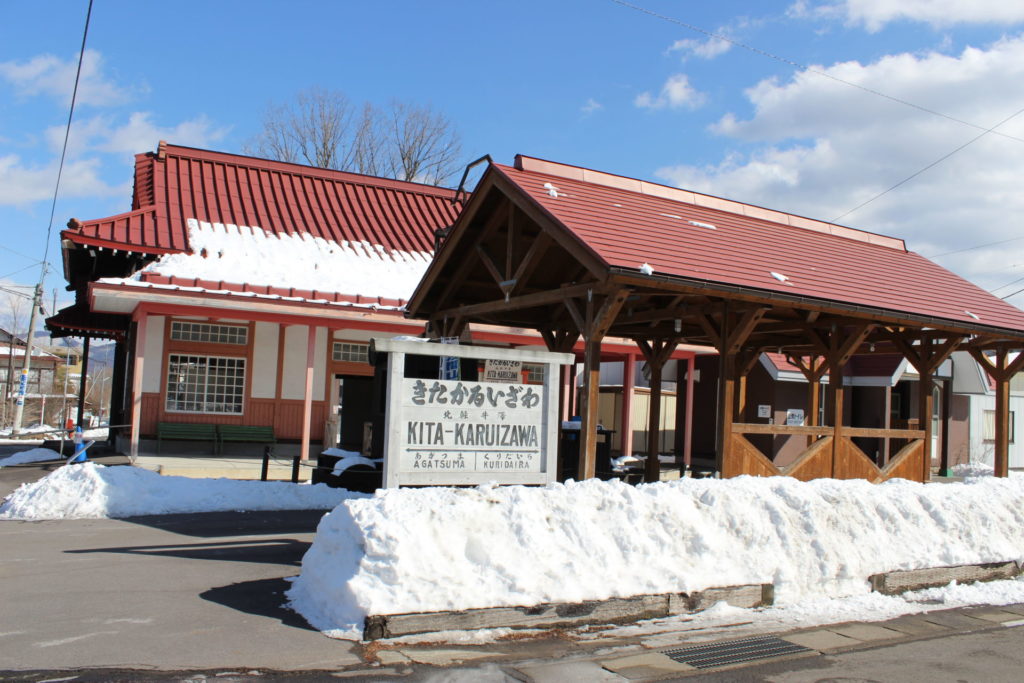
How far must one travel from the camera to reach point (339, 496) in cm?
1308

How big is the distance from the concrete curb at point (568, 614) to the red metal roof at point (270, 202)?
14200 mm

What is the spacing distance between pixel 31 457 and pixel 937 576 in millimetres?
17683

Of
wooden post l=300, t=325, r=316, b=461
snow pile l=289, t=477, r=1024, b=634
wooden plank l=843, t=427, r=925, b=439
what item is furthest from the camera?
wooden post l=300, t=325, r=316, b=461

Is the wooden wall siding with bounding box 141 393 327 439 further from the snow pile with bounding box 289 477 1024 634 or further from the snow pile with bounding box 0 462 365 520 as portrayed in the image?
the snow pile with bounding box 289 477 1024 634

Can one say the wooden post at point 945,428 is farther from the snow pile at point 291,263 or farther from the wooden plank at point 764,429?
the snow pile at point 291,263

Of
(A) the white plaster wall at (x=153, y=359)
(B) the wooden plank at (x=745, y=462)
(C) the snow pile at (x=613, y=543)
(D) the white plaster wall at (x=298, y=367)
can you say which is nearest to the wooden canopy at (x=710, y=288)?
(B) the wooden plank at (x=745, y=462)

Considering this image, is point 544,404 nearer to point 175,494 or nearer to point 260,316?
point 175,494

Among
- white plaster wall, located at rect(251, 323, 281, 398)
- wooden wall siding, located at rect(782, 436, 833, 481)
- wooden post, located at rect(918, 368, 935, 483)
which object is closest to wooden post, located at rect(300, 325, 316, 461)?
white plaster wall, located at rect(251, 323, 281, 398)

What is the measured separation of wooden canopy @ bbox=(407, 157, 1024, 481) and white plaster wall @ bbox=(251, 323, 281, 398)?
25.5 feet

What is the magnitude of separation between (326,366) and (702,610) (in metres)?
15.0

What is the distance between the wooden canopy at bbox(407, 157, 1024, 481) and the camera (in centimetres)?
988

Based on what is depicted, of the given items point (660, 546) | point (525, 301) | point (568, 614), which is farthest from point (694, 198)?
point (568, 614)

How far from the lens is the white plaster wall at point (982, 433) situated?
2730 centimetres

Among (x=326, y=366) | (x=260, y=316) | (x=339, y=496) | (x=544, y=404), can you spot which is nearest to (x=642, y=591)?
(x=544, y=404)
